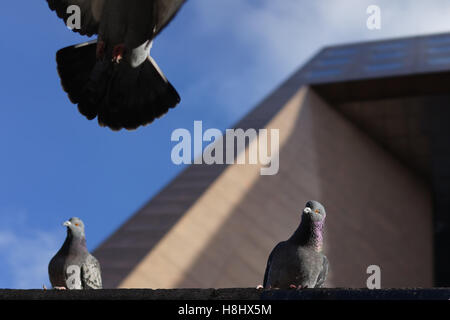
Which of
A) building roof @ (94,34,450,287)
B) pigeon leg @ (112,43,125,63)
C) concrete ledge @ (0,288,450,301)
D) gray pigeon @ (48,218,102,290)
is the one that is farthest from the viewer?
building roof @ (94,34,450,287)

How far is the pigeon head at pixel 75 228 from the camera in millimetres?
5034

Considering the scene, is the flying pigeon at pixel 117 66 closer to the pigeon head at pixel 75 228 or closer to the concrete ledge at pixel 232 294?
the pigeon head at pixel 75 228

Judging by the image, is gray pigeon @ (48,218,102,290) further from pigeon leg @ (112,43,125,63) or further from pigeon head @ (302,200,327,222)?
pigeon head @ (302,200,327,222)

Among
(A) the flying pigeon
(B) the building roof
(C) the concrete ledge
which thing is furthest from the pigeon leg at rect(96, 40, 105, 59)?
(B) the building roof

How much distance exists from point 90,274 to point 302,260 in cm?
160

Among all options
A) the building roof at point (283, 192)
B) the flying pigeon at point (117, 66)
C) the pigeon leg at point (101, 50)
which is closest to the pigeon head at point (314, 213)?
the flying pigeon at point (117, 66)

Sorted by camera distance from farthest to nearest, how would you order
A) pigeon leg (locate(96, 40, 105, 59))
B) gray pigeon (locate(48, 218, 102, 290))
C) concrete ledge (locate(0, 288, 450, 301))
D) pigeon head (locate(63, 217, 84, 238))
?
pigeon head (locate(63, 217, 84, 238)), gray pigeon (locate(48, 218, 102, 290)), pigeon leg (locate(96, 40, 105, 59)), concrete ledge (locate(0, 288, 450, 301))

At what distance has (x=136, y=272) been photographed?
46.5ft

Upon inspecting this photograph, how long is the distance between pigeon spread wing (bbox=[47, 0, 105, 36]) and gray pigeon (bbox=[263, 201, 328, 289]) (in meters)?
1.79

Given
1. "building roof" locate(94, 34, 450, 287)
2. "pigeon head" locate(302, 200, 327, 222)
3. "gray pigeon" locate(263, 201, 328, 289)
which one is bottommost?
"gray pigeon" locate(263, 201, 328, 289)

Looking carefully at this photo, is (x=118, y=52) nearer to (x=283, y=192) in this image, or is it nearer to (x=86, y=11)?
(x=86, y=11)

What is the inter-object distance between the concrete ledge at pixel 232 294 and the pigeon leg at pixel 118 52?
1.44m

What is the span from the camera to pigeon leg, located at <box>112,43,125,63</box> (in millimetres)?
4477

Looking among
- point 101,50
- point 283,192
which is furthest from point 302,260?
Answer: point 283,192
